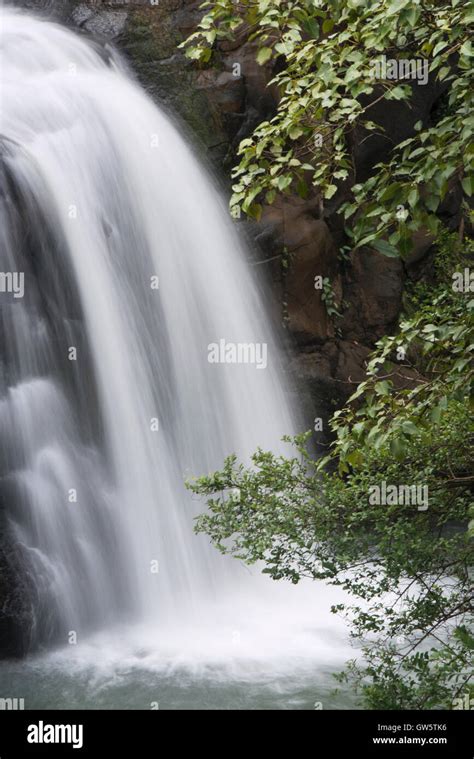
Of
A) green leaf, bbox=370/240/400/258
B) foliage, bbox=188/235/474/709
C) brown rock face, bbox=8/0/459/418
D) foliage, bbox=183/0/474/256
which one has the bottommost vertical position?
foliage, bbox=188/235/474/709

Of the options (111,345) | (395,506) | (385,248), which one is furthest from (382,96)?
(111,345)

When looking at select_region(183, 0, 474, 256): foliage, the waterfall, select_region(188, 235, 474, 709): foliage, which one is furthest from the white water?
select_region(183, 0, 474, 256): foliage

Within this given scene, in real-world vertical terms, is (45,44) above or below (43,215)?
above

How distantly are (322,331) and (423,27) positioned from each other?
7236 millimetres

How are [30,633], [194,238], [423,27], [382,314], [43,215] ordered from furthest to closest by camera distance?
[382,314] < [194,238] < [43,215] < [30,633] < [423,27]

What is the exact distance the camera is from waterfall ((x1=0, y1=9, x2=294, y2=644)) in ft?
26.0

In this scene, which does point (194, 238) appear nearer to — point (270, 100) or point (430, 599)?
point (270, 100)

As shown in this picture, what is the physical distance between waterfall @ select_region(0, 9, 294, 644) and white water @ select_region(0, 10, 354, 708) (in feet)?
0.06

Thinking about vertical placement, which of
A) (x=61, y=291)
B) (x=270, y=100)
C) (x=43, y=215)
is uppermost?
(x=270, y=100)

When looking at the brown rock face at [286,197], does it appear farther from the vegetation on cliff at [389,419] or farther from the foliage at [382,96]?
the foliage at [382,96]

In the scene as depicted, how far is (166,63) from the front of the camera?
11.8 metres

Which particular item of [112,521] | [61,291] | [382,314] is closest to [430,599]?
[112,521]

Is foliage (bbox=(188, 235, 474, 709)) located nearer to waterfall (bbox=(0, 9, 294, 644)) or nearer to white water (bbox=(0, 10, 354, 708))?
white water (bbox=(0, 10, 354, 708))

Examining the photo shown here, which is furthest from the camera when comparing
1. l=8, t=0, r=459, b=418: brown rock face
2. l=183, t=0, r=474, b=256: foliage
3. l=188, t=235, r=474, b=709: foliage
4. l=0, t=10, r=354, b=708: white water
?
l=8, t=0, r=459, b=418: brown rock face
